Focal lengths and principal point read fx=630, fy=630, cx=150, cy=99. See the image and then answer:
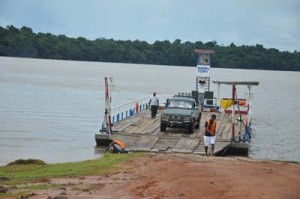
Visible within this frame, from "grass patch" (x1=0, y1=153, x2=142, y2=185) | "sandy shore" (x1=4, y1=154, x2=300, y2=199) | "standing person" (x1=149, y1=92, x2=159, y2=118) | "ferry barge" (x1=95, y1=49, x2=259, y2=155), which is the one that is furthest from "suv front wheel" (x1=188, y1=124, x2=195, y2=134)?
"sandy shore" (x1=4, y1=154, x2=300, y2=199)

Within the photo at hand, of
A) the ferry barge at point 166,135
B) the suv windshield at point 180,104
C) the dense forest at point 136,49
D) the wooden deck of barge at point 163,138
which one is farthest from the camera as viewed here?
the dense forest at point 136,49

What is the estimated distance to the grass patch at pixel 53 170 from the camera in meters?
17.4

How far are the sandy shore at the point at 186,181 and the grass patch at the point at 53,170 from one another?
0.53 metres

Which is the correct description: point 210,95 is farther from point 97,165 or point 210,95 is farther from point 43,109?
point 97,165

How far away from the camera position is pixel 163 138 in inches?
1112

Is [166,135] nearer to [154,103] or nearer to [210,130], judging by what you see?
[210,130]

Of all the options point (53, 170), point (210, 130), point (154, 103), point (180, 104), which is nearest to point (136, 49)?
point (154, 103)

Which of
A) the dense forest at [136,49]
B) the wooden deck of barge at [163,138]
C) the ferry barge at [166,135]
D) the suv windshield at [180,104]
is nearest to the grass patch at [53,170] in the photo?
→ the wooden deck of barge at [163,138]

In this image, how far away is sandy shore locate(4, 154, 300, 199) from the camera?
48.8ft

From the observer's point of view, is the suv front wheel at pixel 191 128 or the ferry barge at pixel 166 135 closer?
the ferry barge at pixel 166 135

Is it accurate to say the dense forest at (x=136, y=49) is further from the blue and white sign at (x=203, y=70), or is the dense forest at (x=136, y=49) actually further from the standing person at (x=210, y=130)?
the standing person at (x=210, y=130)

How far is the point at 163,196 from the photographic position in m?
14.6

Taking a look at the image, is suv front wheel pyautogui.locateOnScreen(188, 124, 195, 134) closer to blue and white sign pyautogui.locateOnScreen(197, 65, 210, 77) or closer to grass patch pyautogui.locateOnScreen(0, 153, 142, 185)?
grass patch pyautogui.locateOnScreen(0, 153, 142, 185)

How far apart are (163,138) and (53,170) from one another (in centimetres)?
1004
